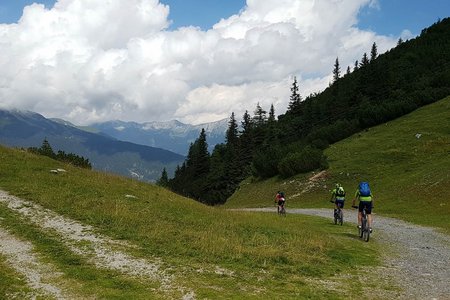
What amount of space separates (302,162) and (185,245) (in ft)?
152

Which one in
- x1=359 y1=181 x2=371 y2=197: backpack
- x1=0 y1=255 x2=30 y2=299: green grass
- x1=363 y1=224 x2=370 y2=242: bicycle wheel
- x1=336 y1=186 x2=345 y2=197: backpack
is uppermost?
x1=359 y1=181 x2=371 y2=197: backpack

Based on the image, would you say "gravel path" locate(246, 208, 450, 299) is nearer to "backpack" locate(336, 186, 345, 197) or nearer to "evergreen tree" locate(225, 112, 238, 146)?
"backpack" locate(336, 186, 345, 197)

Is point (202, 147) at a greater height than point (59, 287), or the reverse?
point (202, 147)

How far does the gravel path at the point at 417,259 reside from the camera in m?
11.2

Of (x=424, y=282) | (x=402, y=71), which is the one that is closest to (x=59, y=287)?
(x=424, y=282)

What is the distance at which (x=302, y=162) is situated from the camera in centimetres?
5931

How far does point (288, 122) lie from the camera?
109312 mm

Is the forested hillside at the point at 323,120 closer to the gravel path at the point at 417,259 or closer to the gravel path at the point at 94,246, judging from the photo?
the gravel path at the point at 417,259

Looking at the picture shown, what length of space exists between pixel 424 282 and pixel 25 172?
75.3 ft

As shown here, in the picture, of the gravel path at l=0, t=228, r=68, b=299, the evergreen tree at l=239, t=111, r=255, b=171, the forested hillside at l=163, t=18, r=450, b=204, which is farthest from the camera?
the evergreen tree at l=239, t=111, r=255, b=171

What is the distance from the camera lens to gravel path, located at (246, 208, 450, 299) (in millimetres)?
11250

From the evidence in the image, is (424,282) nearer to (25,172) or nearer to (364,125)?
(25,172)

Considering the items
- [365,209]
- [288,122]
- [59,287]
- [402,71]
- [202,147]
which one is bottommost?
[59,287]

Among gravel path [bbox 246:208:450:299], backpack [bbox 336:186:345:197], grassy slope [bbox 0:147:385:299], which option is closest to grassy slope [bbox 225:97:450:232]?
gravel path [bbox 246:208:450:299]
